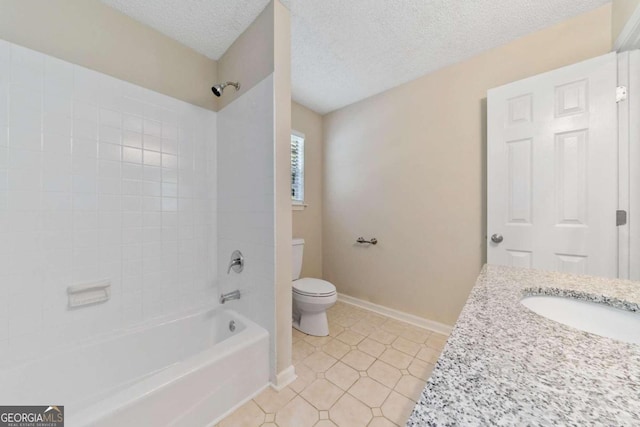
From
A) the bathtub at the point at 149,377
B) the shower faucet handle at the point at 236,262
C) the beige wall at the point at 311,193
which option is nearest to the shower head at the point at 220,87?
the beige wall at the point at 311,193

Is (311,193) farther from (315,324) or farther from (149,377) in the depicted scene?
(149,377)

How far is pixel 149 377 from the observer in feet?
3.40

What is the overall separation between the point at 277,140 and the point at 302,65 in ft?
3.24

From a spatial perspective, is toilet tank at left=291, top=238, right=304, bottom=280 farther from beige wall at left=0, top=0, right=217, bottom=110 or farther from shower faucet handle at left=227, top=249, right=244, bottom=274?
beige wall at left=0, top=0, right=217, bottom=110

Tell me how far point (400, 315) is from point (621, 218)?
1.58 meters

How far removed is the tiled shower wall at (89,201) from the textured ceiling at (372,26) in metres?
0.50

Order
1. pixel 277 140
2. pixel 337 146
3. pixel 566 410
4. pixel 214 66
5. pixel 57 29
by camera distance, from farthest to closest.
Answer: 1. pixel 337 146
2. pixel 214 66
3. pixel 277 140
4. pixel 57 29
5. pixel 566 410

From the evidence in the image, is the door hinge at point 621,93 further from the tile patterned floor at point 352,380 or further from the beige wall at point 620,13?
the tile patterned floor at point 352,380

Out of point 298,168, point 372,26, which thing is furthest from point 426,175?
point 298,168

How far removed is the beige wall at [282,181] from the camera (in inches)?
Answer: 52.8

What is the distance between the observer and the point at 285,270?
4.59ft

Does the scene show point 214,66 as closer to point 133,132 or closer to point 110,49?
point 110,49

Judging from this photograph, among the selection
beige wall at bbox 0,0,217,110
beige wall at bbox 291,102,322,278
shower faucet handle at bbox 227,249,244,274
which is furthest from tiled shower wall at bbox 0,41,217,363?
beige wall at bbox 291,102,322,278

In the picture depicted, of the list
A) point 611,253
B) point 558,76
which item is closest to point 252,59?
Answer: point 558,76
